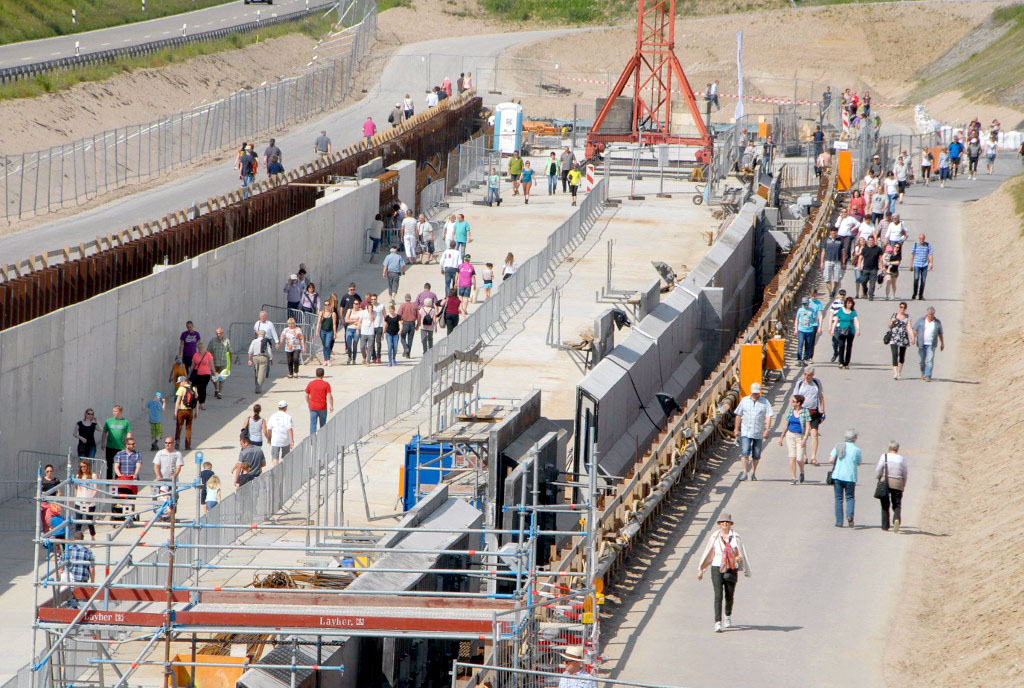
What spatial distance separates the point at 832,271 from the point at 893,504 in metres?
14.0

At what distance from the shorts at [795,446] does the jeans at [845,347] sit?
636cm

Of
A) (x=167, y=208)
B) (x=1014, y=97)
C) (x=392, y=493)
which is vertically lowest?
(x=392, y=493)

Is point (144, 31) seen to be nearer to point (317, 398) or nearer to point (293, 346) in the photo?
point (293, 346)

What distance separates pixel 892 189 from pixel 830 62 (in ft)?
164

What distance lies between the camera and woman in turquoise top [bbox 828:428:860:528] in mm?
18250

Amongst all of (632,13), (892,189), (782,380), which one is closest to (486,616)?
(782,380)

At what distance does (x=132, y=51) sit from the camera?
197 ft

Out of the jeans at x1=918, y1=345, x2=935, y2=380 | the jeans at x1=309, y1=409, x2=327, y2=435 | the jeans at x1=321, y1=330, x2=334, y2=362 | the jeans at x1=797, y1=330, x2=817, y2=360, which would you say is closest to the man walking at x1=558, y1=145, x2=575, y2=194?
the jeans at x1=321, y1=330, x2=334, y2=362

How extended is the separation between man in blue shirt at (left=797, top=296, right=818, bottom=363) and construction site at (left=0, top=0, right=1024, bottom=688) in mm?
418

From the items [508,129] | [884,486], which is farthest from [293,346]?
[508,129]

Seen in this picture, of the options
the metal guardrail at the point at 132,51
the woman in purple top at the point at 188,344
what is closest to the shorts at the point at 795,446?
the woman in purple top at the point at 188,344

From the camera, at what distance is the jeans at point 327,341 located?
93.6ft

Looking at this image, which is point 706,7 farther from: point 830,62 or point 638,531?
point 638,531

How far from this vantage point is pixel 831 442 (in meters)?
22.3
